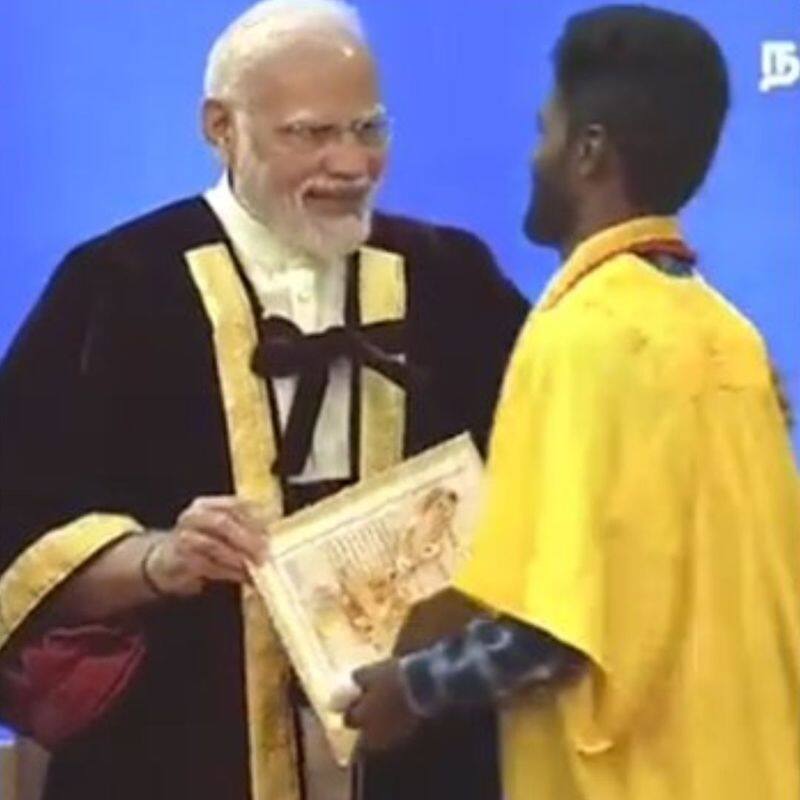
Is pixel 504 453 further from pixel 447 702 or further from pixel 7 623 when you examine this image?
pixel 7 623

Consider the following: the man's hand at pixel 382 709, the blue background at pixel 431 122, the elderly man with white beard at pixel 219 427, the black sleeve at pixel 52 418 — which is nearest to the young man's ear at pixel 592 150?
the elderly man with white beard at pixel 219 427

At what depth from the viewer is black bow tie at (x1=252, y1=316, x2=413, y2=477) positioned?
8.01 feet

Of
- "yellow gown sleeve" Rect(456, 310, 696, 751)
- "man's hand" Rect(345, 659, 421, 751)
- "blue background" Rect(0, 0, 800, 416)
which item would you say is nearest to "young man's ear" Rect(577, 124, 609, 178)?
"yellow gown sleeve" Rect(456, 310, 696, 751)

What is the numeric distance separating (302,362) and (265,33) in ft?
0.92

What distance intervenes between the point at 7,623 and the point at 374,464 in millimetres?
340

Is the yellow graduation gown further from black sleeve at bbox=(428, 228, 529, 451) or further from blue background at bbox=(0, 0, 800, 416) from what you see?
blue background at bbox=(0, 0, 800, 416)

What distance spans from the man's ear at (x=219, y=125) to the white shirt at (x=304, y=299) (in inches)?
1.7

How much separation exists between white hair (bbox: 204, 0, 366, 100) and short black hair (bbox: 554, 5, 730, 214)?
32cm

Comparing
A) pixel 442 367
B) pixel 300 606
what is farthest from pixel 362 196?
pixel 300 606

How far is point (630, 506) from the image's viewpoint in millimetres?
2080

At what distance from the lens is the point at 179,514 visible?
2445 mm

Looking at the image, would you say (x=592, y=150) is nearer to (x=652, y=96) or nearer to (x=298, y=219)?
(x=652, y=96)

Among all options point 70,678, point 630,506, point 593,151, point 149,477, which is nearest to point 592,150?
point 593,151

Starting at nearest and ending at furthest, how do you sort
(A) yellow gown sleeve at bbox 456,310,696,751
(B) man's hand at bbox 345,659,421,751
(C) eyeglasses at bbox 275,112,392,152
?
(A) yellow gown sleeve at bbox 456,310,696,751, (B) man's hand at bbox 345,659,421,751, (C) eyeglasses at bbox 275,112,392,152
